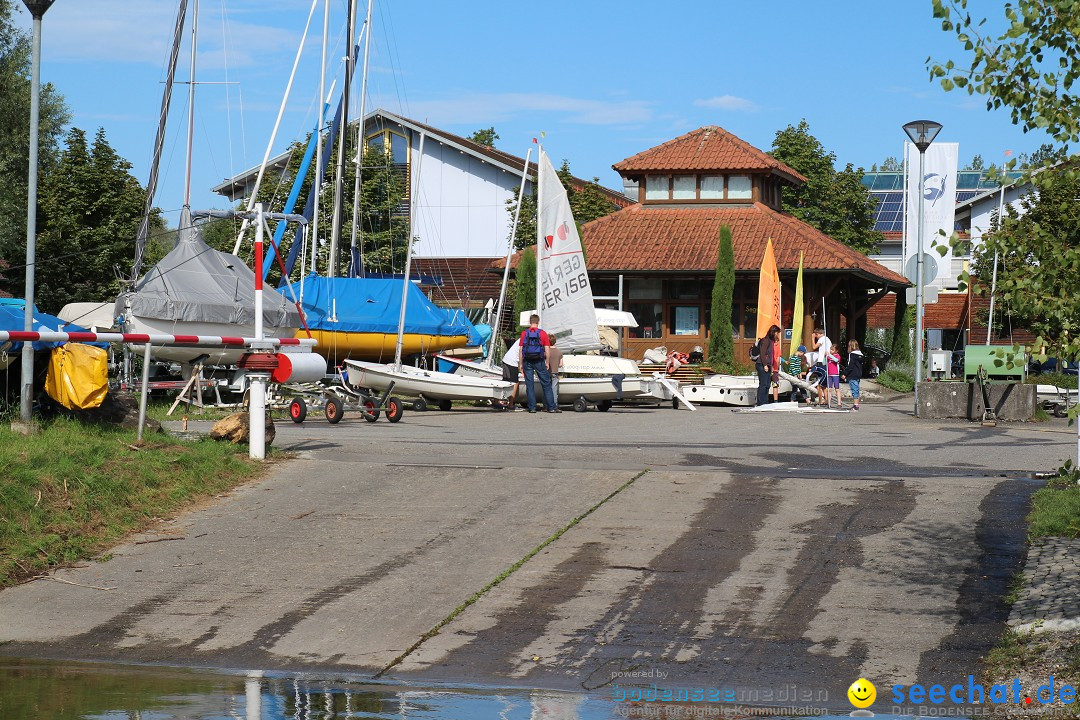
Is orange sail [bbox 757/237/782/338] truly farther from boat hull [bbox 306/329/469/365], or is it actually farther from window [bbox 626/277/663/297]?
window [bbox 626/277/663/297]

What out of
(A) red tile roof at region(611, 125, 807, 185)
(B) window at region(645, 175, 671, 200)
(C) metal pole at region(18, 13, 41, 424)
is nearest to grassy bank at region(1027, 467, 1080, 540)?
(C) metal pole at region(18, 13, 41, 424)

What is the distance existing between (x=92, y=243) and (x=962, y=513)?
35155 mm

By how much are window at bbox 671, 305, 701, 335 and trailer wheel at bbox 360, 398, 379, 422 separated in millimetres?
21022

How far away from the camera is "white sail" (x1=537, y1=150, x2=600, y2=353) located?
90.2 ft

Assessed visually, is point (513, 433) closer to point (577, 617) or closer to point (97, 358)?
point (97, 358)

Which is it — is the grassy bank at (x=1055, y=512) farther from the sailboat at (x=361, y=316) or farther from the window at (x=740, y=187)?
the window at (x=740, y=187)

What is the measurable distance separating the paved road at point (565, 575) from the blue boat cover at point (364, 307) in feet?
56.7

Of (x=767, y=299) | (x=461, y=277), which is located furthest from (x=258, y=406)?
(x=461, y=277)

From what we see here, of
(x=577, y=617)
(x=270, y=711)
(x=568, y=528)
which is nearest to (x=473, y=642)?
(x=577, y=617)

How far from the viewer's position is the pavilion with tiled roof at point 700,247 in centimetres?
3978

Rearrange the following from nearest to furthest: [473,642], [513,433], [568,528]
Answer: [473,642] < [568,528] < [513,433]

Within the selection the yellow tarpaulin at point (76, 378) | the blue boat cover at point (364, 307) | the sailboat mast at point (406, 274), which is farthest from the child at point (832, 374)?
the yellow tarpaulin at point (76, 378)

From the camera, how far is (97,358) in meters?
12.0

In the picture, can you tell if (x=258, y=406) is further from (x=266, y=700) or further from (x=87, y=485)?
(x=266, y=700)
